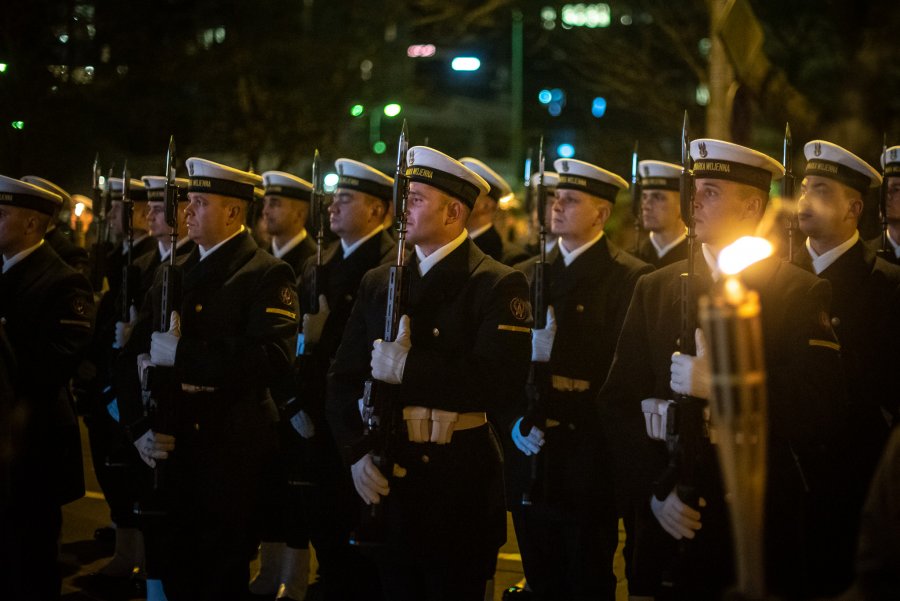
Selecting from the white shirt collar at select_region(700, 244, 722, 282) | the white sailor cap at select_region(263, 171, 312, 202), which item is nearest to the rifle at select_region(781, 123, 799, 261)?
the white shirt collar at select_region(700, 244, 722, 282)

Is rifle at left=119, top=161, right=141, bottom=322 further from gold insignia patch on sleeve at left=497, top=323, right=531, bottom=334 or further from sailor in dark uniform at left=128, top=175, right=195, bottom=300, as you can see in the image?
gold insignia patch on sleeve at left=497, top=323, right=531, bottom=334

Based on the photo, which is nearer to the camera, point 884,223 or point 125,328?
point 884,223

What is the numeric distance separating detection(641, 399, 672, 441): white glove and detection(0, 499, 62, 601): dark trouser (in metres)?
2.86

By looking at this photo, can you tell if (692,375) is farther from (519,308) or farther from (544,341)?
(544,341)

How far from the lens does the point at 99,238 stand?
888 centimetres

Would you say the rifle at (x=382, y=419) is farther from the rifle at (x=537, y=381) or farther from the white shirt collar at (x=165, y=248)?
the white shirt collar at (x=165, y=248)

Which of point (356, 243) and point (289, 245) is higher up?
point (289, 245)

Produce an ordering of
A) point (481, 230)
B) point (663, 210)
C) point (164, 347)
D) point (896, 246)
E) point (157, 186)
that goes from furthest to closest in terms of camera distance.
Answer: point (481, 230) < point (157, 186) < point (663, 210) < point (896, 246) < point (164, 347)

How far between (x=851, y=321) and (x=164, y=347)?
313 cm

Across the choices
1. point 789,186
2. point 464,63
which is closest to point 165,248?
point 789,186

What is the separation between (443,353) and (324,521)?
2183mm

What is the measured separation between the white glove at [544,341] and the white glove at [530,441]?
347 millimetres

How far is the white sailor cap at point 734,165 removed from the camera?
190 inches

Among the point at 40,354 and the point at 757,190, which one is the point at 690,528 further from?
the point at 40,354
